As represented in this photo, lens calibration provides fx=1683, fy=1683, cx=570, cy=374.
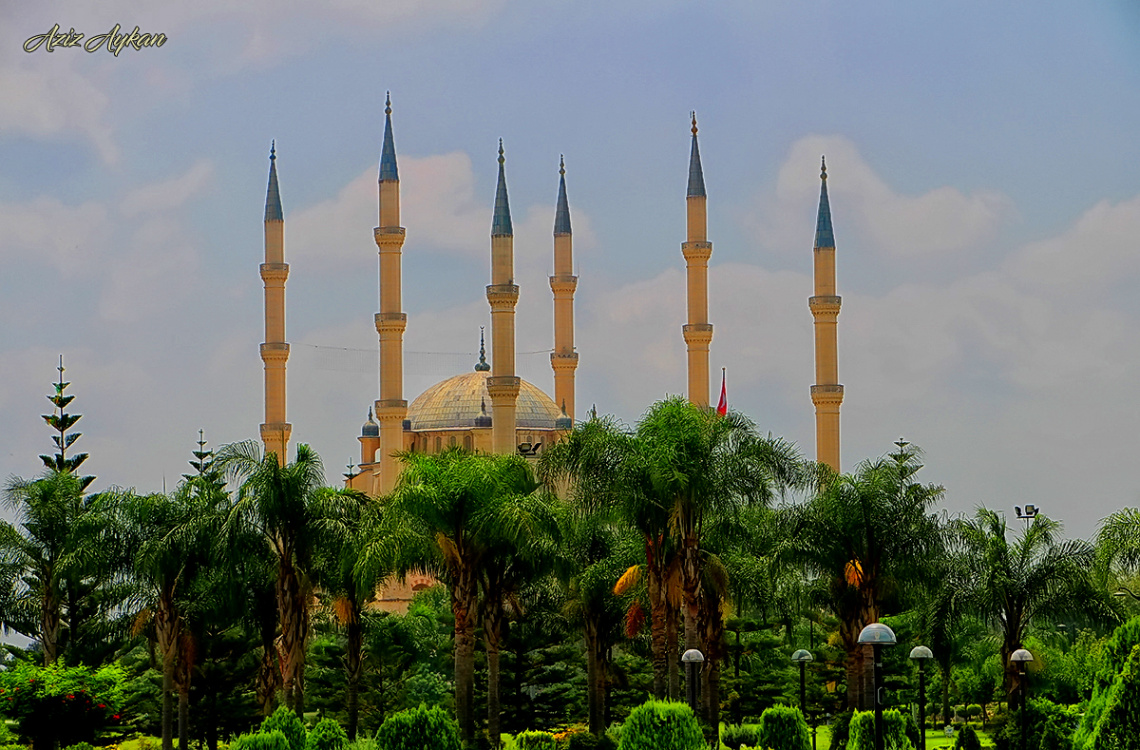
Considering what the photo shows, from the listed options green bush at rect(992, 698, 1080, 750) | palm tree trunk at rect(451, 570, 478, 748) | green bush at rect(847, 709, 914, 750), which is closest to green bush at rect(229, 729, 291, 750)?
green bush at rect(847, 709, 914, 750)

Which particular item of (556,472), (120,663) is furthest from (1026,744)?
(120,663)

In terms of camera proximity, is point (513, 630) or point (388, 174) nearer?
point (513, 630)

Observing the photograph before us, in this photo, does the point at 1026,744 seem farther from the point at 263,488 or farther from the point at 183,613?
the point at 183,613

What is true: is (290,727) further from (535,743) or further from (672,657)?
(672,657)

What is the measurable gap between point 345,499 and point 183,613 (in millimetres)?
4254

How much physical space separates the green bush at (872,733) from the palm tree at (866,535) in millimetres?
8273

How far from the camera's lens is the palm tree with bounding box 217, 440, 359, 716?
1142 inches

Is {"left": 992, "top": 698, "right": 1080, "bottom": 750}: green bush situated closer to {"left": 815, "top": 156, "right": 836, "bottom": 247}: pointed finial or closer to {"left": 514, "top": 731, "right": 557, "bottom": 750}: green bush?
{"left": 514, "top": 731, "right": 557, "bottom": 750}: green bush

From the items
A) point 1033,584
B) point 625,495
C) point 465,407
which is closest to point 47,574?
point 625,495

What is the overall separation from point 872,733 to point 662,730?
2670 mm

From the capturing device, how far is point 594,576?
31266 mm

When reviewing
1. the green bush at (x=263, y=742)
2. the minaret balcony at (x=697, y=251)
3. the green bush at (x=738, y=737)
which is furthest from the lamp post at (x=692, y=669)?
the minaret balcony at (x=697, y=251)

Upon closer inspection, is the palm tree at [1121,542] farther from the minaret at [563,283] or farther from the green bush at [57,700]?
the minaret at [563,283]

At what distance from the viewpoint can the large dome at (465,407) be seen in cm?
7488
